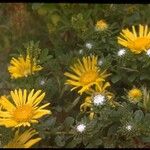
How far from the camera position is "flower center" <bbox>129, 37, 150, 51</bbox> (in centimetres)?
333

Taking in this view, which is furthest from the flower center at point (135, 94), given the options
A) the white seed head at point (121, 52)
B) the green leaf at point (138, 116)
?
the white seed head at point (121, 52)

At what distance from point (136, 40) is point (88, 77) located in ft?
1.13

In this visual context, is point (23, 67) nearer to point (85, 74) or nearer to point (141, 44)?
point (85, 74)

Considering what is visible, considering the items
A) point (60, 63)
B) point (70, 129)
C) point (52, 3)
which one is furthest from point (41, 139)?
point (52, 3)

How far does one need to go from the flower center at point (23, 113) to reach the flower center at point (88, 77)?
0.36 meters

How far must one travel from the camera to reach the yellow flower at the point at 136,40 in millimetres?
3334

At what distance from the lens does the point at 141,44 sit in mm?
3361

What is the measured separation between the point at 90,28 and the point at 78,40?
259 mm

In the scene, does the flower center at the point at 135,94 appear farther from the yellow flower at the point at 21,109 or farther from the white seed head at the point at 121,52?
the yellow flower at the point at 21,109

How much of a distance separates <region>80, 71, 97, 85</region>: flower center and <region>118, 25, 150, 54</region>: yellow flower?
24 cm

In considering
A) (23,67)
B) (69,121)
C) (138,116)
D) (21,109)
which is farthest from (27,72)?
(138,116)

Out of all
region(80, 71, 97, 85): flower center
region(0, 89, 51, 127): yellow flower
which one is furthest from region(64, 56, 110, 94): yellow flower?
region(0, 89, 51, 127): yellow flower

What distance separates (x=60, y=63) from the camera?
3588 mm

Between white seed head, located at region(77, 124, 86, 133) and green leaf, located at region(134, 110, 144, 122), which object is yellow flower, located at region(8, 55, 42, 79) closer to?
white seed head, located at region(77, 124, 86, 133)
